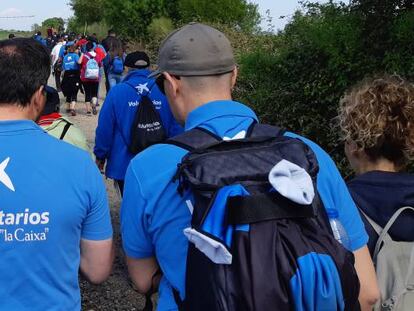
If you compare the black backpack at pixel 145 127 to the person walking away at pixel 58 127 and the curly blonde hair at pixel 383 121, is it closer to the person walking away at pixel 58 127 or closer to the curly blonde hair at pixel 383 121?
the person walking away at pixel 58 127

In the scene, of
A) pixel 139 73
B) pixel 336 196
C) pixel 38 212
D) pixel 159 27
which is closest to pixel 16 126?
pixel 38 212

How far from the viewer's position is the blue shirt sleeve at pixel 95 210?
1.95 m

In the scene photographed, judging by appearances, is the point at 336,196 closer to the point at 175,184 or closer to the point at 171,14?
the point at 175,184

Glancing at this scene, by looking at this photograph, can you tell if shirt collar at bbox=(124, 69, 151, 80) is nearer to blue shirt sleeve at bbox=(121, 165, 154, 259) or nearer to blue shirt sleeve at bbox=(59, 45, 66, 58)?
blue shirt sleeve at bbox=(121, 165, 154, 259)

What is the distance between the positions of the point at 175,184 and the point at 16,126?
2.16 feet

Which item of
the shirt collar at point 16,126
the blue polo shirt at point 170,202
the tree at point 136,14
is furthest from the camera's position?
the tree at point 136,14

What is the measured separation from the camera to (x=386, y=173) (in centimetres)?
218

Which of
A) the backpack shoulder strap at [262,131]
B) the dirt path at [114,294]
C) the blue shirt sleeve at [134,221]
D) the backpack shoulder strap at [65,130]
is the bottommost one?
the dirt path at [114,294]

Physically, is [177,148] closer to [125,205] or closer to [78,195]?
[125,205]

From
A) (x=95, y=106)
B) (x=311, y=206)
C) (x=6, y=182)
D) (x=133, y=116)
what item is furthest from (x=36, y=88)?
(x=95, y=106)

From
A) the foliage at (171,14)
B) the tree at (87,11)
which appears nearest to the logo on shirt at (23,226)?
the foliage at (171,14)

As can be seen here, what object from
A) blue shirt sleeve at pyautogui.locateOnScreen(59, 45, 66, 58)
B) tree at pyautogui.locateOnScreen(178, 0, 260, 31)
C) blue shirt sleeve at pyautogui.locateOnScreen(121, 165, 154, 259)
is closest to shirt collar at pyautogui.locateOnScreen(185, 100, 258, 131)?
blue shirt sleeve at pyautogui.locateOnScreen(121, 165, 154, 259)

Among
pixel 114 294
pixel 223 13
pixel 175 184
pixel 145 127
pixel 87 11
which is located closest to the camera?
pixel 175 184

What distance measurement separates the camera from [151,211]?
167 centimetres
